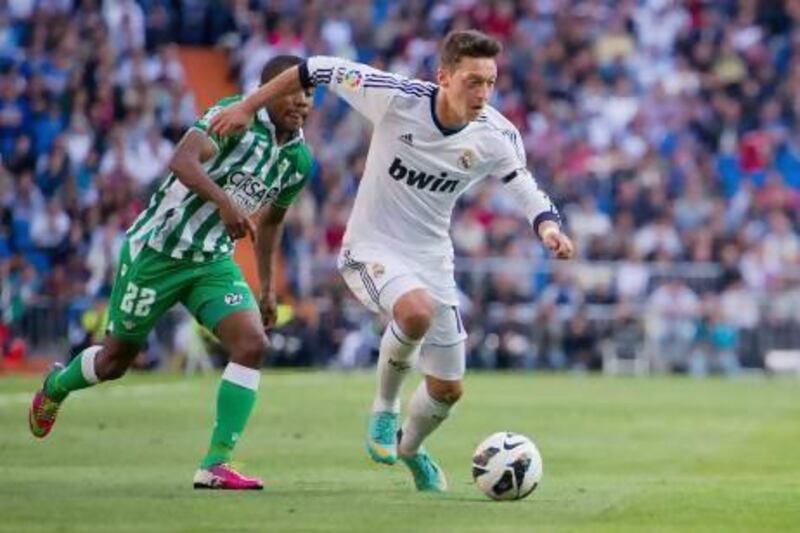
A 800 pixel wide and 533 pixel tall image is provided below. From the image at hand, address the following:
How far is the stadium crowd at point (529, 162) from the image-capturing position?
30844 mm

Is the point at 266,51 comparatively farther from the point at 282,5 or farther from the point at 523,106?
the point at 523,106

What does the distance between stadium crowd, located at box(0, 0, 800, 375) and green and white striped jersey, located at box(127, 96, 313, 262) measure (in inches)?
620

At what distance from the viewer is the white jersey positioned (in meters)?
12.8

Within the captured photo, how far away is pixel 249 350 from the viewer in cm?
1280

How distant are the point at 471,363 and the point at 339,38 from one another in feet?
22.2

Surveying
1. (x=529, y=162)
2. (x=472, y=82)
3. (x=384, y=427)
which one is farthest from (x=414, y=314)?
(x=529, y=162)

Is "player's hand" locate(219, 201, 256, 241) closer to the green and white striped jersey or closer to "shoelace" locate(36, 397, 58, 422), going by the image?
the green and white striped jersey

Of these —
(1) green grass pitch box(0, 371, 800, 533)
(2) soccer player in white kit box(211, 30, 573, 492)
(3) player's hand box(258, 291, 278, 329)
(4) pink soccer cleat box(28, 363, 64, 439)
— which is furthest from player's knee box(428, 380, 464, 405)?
(4) pink soccer cleat box(28, 363, 64, 439)

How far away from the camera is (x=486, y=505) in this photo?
12.0 meters

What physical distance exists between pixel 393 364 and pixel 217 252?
4.51 feet

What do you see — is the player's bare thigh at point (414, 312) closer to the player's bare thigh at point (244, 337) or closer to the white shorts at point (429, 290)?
the white shorts at point (429, 290)

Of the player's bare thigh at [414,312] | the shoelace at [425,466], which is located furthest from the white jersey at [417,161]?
the shoelace at [425,466]

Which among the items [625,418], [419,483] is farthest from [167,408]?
[419,483]

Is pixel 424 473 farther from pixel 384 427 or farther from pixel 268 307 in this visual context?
pixel 268 307
